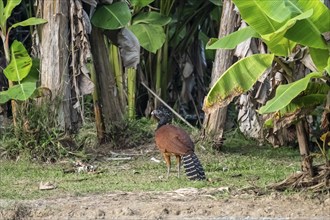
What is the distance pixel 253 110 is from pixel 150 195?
4.07 metres

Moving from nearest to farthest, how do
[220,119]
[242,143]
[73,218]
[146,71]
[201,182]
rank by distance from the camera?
[73,218], [201,182], [220,119], [242,143], [146,71]

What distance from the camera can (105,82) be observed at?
11.4m

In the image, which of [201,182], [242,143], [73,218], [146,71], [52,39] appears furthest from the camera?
[146,71]

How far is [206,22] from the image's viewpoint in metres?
15.1

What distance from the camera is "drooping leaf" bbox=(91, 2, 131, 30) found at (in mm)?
10688

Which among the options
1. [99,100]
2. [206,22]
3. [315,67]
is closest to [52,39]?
[99,100]

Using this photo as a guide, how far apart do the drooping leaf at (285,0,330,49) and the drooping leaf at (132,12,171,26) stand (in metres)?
5.15

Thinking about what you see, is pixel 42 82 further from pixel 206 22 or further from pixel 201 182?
pixel 206 22

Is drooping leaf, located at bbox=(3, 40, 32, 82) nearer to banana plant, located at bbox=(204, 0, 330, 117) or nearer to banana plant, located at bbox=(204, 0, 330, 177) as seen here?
banana plant, located at bbox=(204, 0, 330, 177)

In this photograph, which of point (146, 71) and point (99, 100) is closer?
point (99, 100)

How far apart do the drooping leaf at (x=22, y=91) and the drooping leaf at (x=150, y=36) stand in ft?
7.98

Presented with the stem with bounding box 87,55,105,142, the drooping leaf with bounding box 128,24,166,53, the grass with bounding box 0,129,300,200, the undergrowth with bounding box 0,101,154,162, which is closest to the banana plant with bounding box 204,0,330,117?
the grass with bounding box 0,129,300,200

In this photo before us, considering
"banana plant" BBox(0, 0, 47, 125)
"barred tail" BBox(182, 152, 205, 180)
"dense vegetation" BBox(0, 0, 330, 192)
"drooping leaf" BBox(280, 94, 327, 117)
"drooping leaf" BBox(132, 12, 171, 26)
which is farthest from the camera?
"drooping leaf" BBox(132, 12, 171, 26)

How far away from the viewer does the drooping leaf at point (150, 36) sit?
12.0 m
